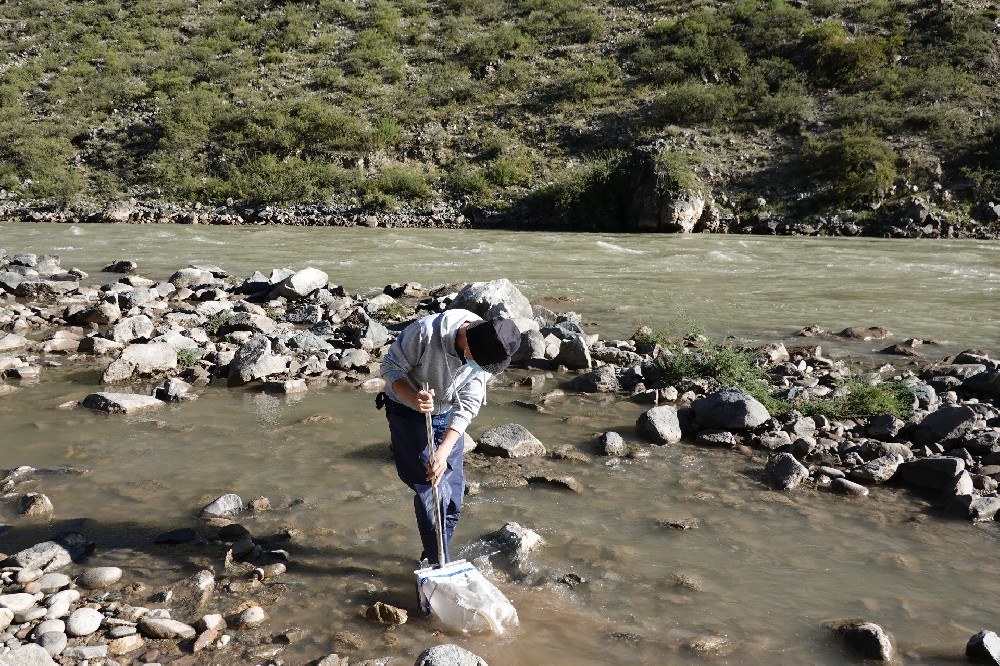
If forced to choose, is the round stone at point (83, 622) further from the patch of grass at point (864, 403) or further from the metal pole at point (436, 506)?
the patch of grass at point (864, 403)

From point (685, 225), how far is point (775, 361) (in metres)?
16.7

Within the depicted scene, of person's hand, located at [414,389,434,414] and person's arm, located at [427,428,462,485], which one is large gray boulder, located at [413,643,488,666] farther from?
person's hand, located at [414,389,434,414]

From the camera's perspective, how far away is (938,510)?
4.84m

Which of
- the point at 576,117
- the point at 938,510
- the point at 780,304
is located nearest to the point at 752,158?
the point at 576,117

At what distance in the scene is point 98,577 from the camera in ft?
12.1

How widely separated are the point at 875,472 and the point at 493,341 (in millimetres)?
3511

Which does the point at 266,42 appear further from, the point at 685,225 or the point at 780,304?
the point at 780,304

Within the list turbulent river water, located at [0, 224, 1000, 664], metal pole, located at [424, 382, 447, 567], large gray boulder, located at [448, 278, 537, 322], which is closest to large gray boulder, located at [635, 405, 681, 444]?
turbulent river water, located at [0, 224, 1000, 664]

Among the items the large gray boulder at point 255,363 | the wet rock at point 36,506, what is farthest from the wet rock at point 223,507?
the large gray boulder at point 255,363

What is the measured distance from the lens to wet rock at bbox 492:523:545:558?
162 inches

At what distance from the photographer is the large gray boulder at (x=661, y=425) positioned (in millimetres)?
5996

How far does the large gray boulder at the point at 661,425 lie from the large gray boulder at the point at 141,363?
4.67 meters

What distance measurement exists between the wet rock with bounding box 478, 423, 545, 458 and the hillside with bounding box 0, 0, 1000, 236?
66.2 ft

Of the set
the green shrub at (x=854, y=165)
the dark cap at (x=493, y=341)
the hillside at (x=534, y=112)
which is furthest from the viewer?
the hillside at (x=534, y=112)
